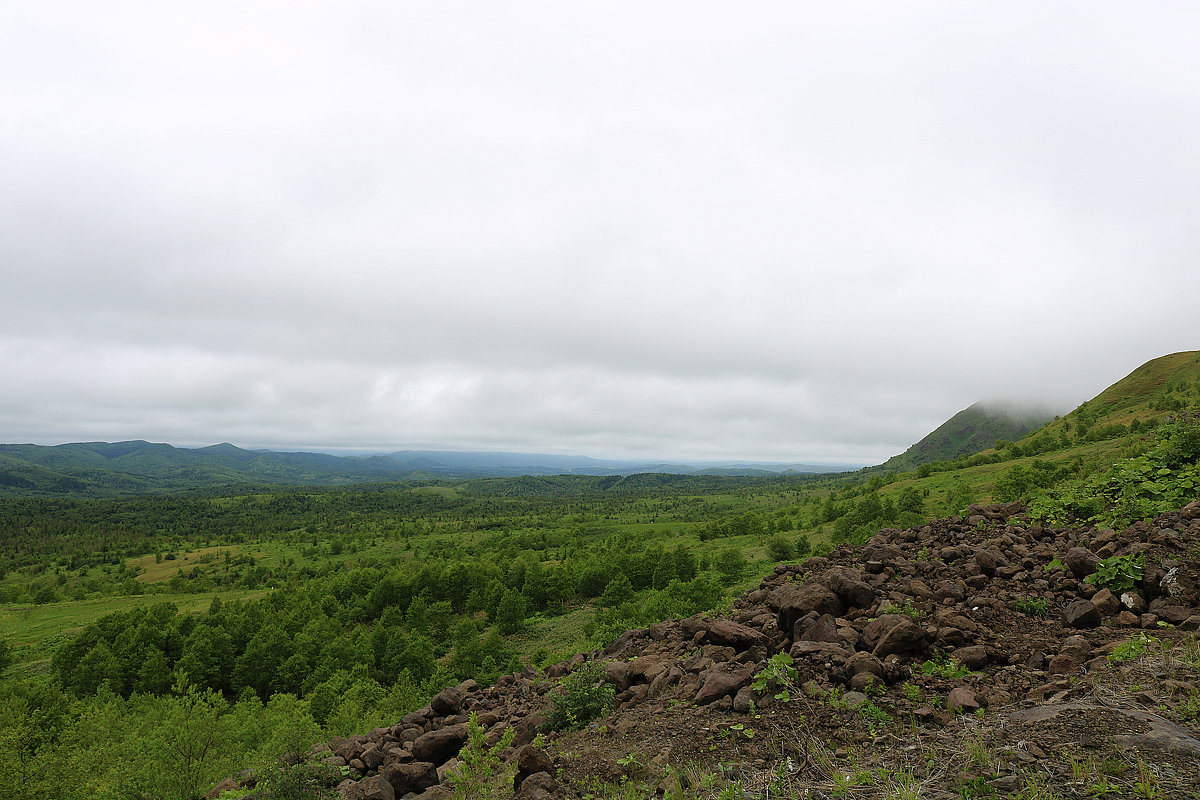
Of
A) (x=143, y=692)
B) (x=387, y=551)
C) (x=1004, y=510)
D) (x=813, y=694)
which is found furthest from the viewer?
(x=387, y=551)

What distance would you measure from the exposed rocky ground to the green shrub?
1.11 feet

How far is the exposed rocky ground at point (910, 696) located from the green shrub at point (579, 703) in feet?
1.11

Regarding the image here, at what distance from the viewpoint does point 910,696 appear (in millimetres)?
Answer: 8484

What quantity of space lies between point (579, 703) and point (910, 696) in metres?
6.89

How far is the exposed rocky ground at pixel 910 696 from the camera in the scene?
6.36 meters

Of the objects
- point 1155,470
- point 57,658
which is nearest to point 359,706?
point 1155,470

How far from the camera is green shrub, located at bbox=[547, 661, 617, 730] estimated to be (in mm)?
11405

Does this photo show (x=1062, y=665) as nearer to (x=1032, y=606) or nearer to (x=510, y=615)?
(x=1032, y=606)

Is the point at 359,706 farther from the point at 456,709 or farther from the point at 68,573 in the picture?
the point at 68,573

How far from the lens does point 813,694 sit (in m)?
8.98

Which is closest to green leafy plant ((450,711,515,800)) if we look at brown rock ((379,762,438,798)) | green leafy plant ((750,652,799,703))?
brown rock ((379,762,438,798))

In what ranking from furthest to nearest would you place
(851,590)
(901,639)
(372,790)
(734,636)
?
(851,590), (734,636), (372,790), (901,639)

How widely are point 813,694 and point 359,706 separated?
1601 inches

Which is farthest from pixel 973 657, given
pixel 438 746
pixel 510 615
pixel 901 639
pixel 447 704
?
pixel 510 615
